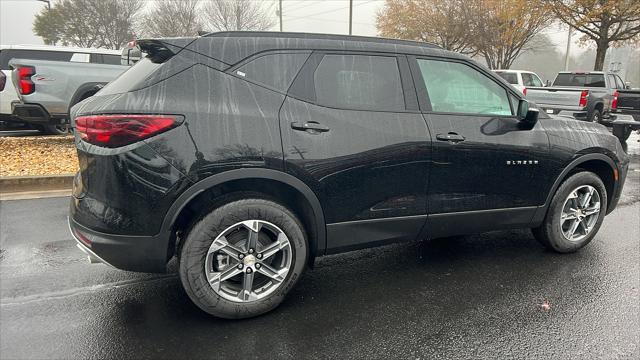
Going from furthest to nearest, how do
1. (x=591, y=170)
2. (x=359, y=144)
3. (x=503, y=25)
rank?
(x=503, y=25) → (x=591, y=170) → (x=359, y=144)

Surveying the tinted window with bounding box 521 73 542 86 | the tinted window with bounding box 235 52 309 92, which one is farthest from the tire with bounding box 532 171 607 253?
the tinted window with bounding box 521 73 542 86

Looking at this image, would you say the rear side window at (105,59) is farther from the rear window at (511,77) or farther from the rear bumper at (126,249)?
the rear window at (511,77)

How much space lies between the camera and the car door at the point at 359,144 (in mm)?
2742

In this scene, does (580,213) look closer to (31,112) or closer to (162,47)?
(162,47)

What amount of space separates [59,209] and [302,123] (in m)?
3.80

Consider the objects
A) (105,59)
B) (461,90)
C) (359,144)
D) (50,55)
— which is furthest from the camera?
(105,59)

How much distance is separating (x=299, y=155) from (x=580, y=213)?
286 cm

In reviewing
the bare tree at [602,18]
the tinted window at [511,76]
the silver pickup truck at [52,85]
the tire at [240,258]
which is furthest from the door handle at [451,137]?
the bare tree at [602,18]

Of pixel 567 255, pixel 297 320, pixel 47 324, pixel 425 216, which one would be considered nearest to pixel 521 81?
pixel 567 255

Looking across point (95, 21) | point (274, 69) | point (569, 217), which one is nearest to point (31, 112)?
point (274, 69)

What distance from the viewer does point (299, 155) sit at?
106 inches

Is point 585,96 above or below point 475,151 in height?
above

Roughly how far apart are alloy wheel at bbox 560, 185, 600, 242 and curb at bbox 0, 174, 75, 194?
6.03 meters

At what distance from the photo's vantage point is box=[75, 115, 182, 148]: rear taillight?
7.85ft
